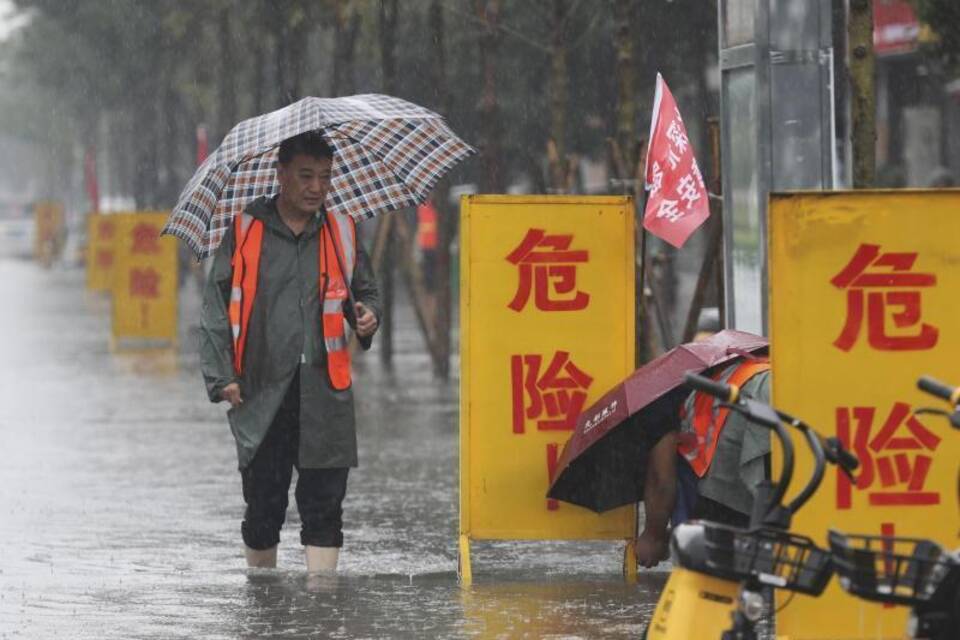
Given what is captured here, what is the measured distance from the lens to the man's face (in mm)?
8039

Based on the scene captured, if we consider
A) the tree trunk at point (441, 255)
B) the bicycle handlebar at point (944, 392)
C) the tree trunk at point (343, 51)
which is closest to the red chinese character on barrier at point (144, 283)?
the tree trunk at point (343, 51)

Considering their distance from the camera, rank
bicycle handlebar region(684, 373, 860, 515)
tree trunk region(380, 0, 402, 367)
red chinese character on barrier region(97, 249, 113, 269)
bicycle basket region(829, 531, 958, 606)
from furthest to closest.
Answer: red chinese character on barrier region(97, 249, 113, 269) → tree trunk region(380, 0, 402, 367) → bicycle handlebar region(684, 373, 860, 515) → bicycle basket region(829, 531, 958, 606)

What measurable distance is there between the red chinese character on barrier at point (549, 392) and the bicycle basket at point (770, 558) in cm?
328

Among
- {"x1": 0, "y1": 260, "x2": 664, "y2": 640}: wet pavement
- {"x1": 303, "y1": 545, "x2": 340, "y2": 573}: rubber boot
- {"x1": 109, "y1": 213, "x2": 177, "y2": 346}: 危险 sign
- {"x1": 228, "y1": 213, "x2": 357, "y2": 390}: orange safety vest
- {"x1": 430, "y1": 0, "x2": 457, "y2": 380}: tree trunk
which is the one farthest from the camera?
{"x1": 109, "y1": 213, "x2": 177, "y2": 346}: 危险 sign

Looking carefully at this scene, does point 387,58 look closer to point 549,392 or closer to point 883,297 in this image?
point 549,392

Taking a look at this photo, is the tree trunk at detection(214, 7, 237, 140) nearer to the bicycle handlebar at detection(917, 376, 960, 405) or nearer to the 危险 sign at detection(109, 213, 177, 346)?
the 危险 sign at detection(109, 213, 177, 346)

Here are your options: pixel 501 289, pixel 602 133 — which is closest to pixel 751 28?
pixel 501 289

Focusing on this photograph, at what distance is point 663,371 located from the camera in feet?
23.7

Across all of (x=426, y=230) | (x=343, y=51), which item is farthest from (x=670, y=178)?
(x=426, y=230)

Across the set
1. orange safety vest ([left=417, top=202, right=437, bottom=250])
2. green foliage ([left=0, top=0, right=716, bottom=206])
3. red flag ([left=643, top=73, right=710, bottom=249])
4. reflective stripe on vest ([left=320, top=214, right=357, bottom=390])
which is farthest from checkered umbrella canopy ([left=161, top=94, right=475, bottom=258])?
orange safety vest ([left=417, top=202, right=437, bottom=250])

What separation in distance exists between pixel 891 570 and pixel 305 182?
3.98 meters

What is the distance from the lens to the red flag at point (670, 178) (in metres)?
8.30

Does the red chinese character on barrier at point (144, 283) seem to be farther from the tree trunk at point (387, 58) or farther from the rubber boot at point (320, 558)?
the rubber boot at point (320, 558)

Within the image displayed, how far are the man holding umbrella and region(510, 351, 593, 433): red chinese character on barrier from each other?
0.58 meters
